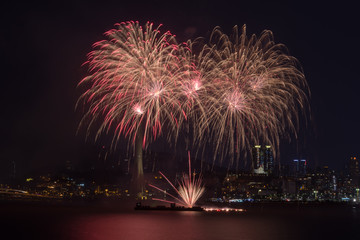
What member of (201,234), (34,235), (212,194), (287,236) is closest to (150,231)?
(201,234)

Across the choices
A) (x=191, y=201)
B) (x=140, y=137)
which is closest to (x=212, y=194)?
(x=191, y=201)

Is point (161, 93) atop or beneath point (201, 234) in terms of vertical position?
atop

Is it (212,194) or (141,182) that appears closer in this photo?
(141,182)

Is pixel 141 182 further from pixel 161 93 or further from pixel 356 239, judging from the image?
pixel 356 239

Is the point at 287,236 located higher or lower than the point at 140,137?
lower

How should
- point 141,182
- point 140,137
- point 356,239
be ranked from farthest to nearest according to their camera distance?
1. point 141,182
2. point 140,137
3. point 356,239

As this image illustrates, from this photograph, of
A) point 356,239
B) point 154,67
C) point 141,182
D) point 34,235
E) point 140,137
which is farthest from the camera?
point 141,182

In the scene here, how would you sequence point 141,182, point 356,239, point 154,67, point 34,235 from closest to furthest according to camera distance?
point 34,235 → point 356,239 → point 154,67 → point 141,182

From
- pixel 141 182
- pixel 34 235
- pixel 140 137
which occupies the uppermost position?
pixel 140 137

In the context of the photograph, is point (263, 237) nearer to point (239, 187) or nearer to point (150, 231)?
point (150, 231)
